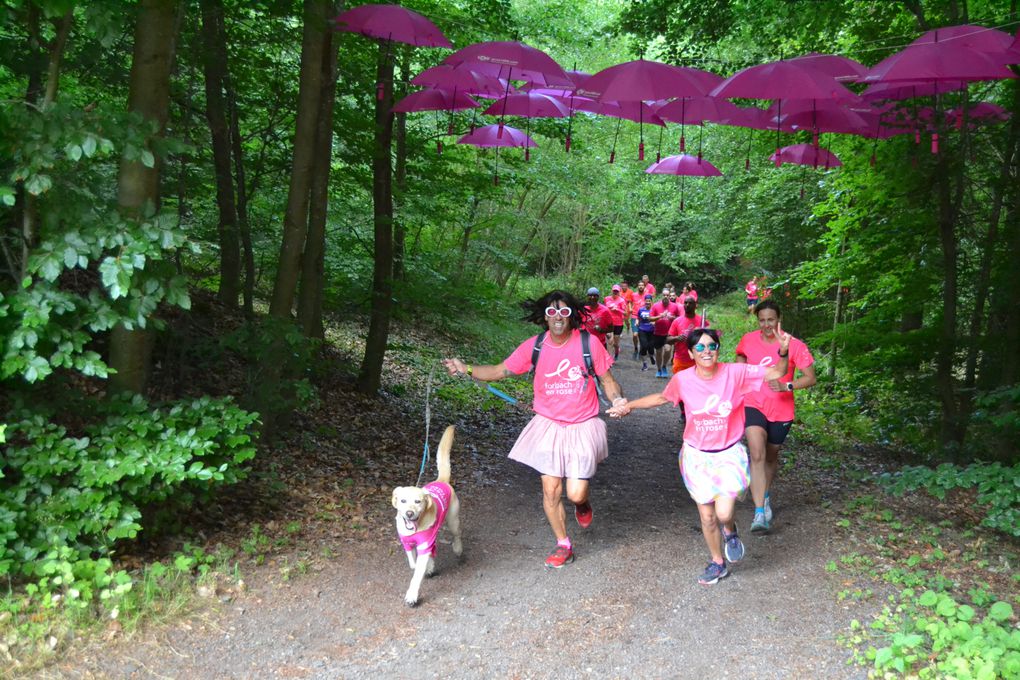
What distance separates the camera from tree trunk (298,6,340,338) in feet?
28.8

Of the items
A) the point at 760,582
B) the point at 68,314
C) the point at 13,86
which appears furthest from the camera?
the point at 13,86

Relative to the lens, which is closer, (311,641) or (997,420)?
(311,641)

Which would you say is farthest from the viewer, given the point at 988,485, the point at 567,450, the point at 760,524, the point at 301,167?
the point at 301,167

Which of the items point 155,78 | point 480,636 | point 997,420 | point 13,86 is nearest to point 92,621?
point 480,636

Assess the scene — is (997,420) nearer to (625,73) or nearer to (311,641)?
(625,73)

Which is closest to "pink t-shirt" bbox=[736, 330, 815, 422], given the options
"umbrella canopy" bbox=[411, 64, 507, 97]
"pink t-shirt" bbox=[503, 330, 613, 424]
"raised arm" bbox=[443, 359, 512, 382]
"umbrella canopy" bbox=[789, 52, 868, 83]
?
"pink t-shirt" bbox=[503, 330, 613, 424]

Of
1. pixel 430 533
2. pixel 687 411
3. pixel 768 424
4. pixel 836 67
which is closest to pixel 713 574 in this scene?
pixel 687 411

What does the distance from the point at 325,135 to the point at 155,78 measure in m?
3.43

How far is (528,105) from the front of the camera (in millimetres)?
11570

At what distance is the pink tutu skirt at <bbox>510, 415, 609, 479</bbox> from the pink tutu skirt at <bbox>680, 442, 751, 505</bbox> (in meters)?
0.68

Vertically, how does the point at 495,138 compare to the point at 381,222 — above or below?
above

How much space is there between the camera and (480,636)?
5.22m

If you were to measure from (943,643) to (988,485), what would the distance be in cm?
299

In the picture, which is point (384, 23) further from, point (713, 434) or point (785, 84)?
point (713, 434)
